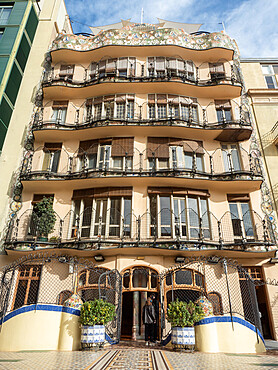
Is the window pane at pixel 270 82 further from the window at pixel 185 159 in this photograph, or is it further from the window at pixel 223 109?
the window at pixel 185 159

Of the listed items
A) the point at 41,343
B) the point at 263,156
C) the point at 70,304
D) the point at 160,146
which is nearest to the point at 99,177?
the point at 160,146

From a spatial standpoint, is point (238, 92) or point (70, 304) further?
point (238, 92)

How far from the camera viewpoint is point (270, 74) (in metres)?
21.8

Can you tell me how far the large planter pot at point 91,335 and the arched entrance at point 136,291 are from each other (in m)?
3.98

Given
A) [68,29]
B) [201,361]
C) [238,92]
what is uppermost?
[68,29]

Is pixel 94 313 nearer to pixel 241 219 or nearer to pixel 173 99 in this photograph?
pixel 241 219

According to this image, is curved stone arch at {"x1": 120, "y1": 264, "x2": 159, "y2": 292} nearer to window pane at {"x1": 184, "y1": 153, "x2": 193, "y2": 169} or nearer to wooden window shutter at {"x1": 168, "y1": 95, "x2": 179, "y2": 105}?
window pane at {"x1": 184, "y1": 153, "x2": 193, "y2": 169}

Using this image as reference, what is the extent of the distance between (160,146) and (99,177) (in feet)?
15.1

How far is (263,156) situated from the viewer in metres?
18.2

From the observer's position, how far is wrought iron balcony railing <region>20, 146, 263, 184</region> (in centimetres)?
1589

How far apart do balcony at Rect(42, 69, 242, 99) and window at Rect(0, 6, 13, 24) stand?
6734 mm

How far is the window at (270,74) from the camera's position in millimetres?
21359

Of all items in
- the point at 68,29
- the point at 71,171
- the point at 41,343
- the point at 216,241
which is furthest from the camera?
the point at 68,29

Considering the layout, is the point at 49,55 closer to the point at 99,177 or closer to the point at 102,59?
the point at 102,59
